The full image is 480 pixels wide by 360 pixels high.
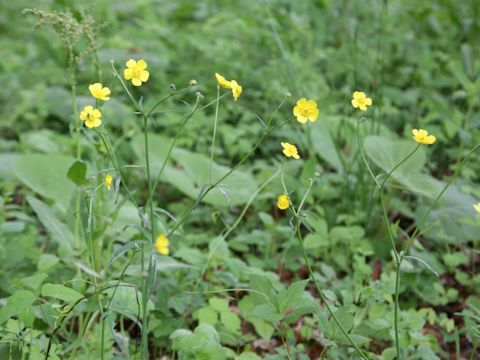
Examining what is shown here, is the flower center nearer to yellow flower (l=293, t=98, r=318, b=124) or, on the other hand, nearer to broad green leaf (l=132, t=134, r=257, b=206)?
yellow flower (l=293, t=98, r=318, b=124)

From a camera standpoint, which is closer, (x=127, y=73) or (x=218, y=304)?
(x=127, y=73)

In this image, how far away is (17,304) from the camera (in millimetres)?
823

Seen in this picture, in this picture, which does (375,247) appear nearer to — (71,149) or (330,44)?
(71,149)

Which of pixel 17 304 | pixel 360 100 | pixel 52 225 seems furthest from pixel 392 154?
pixel 17 304

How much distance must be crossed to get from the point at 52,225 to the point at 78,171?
20 centimetres

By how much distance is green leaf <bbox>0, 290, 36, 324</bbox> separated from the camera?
81 centimetres

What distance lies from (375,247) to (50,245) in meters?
1.14

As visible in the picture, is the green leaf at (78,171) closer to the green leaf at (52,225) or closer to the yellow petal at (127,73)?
the green leaf at (52,225)

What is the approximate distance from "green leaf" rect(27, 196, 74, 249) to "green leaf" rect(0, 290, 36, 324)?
0.41m

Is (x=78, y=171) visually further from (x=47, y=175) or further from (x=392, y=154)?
(x=392, y=154)

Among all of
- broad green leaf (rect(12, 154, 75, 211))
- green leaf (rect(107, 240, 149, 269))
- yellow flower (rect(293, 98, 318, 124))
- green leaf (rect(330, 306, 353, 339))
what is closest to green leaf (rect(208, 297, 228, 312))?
green leaf (rect(330, 306, 353, 339))

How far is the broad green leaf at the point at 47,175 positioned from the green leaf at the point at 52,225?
0.89 feet

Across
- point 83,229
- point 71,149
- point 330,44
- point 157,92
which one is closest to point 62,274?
point 83,229

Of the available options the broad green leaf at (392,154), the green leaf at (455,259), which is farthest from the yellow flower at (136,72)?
the green leaf at (455,259)
